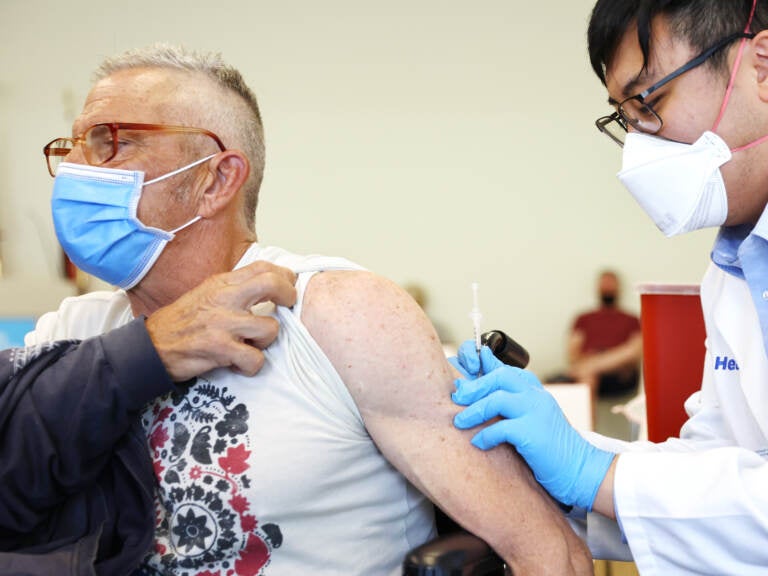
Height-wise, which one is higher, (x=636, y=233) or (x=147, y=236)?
(x=147, y=236)

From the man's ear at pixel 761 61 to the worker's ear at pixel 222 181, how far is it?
945mm

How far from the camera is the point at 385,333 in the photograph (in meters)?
1.27

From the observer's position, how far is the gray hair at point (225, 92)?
151 centimetres

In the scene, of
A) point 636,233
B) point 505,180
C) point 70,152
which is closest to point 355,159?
point 505,180

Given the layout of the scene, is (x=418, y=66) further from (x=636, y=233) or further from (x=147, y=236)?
(x=147, y=236)

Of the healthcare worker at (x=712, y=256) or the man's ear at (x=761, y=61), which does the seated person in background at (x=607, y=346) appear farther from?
the man's ear at (x=761, y=61)

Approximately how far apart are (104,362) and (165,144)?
0.45 m

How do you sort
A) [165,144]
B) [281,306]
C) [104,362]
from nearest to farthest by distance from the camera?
[104,362], [281,306], [165,144]

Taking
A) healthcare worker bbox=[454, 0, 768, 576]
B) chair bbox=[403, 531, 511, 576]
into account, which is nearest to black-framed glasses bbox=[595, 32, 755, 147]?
healthcare worker bbox=[454, 0, 768, 576]

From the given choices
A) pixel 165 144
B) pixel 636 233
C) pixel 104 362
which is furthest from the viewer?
pixel 636 233

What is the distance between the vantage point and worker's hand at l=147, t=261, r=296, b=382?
1216 millimetres

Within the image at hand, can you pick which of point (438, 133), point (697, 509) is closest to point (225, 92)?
point (697, 509)

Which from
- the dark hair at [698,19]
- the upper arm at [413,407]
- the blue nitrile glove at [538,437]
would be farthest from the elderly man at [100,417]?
the dark hair at [698,19]

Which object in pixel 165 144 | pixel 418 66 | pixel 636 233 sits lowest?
pixel 636 233
